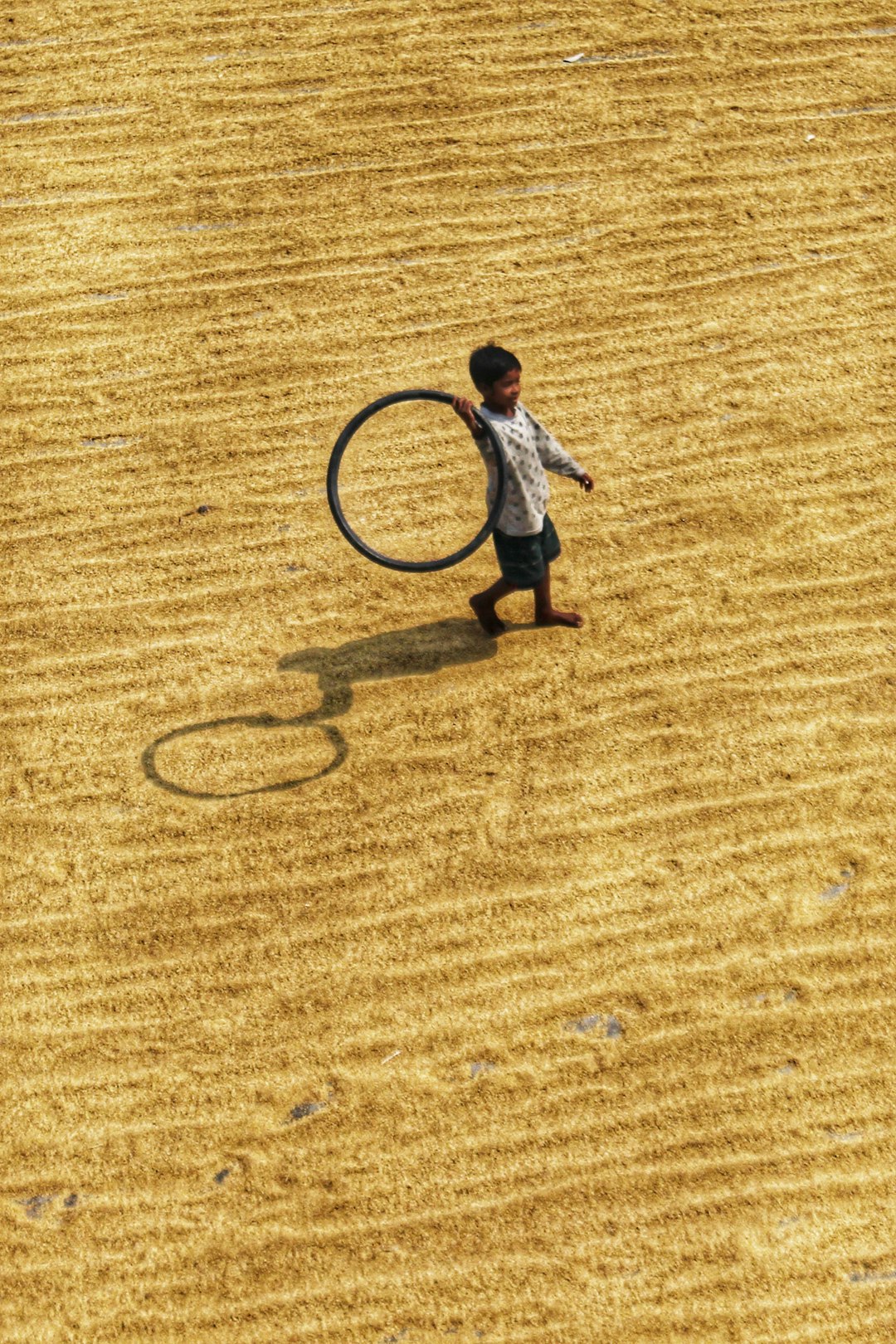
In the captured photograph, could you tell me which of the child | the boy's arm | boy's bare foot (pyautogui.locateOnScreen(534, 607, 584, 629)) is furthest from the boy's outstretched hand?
boy's bare foot (pyautogui.locateOnScreen(534, 607, 584, 629))

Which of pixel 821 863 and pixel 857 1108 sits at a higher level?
pixel 821 863

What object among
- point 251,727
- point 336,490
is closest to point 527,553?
point 336,490

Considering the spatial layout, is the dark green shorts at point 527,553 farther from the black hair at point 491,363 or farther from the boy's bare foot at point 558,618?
the black hair at point 491,363

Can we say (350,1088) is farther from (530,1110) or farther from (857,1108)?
(857,1108)

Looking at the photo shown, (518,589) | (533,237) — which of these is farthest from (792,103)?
(518,589)

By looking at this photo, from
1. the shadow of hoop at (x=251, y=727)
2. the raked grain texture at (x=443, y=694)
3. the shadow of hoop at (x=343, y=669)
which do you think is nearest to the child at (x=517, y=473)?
the shadow of hoop at (x=343, y=669)

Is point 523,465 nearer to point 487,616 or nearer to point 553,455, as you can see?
point 553,455
